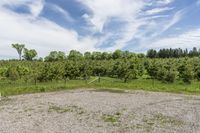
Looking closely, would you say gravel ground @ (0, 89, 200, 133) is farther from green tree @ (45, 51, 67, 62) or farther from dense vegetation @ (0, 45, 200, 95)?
green tree @ (45, 51, 67, 62)

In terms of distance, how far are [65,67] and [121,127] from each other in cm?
3280

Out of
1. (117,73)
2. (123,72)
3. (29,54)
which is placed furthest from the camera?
(29,54)

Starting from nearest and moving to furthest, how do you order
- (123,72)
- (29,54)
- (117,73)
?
(123,72), (117,73), (29,54)

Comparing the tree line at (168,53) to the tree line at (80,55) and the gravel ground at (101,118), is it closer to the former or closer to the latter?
the tree line at (80,55)

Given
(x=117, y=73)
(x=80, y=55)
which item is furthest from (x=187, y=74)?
(x=80, y=55)

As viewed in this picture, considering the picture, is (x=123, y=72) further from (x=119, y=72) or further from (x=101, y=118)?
(x=101, y=118)

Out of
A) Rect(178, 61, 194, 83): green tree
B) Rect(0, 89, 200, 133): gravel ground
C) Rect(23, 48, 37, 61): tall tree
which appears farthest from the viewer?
Rect(23, 48, 37, 61): tall tree

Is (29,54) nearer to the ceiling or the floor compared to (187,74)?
nearer to the ceiling

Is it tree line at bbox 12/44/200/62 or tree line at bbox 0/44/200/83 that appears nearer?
tree line at bbox 0/44/200/83

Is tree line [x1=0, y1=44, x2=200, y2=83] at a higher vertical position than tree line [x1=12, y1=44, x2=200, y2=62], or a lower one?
lower

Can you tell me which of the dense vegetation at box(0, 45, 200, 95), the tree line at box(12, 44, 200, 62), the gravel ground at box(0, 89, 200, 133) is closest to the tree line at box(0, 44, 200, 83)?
the dense vegetation at box(0, 45, 200, 95)

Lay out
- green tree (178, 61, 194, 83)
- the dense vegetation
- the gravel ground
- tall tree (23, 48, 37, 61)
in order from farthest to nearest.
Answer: tall tree (23, 48, 37, 61) → the dense vegetation → green tree (178, 61, 194, 83) → the gravel ground

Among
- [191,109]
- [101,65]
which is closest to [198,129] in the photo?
[191,109]

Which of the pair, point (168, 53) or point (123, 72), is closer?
point (123, 72)
